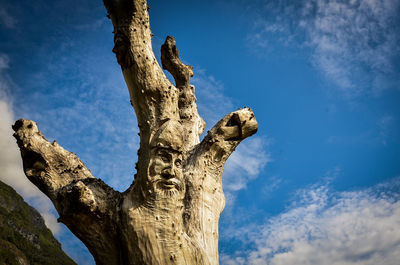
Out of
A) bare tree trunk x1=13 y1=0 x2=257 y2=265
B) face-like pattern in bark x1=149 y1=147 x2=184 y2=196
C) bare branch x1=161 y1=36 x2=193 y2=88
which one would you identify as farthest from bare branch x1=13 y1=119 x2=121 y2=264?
bare branch x1=161 y1=36 x2=193 y2=88

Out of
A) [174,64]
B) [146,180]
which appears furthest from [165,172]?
[174,64]

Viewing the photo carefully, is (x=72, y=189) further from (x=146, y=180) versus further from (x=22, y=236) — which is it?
(x=22, y=236)

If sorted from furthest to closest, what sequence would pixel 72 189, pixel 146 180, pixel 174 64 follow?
pixel 174 64 → pixel 146 180 → pixel 72 189

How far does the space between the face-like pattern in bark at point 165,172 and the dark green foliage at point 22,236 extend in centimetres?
7126

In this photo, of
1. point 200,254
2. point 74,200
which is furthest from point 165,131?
point 200,254

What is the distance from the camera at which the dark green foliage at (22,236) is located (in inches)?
2896

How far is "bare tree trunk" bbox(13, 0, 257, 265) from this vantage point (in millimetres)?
3516

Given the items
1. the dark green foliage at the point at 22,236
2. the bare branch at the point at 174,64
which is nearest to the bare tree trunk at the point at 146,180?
the bare branch at the point at 174,64

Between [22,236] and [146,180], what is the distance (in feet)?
338

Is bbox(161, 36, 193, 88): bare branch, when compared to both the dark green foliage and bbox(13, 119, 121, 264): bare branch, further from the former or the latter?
the dark green foliage

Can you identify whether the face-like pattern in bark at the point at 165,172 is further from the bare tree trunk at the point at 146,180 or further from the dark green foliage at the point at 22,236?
the dark green foliage at the point at 22,236

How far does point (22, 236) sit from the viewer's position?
87.5 meters

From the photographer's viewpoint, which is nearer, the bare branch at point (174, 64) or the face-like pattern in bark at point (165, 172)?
the face-like pattern in bark at point (165, 172)

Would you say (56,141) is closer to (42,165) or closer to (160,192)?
(42,165)
